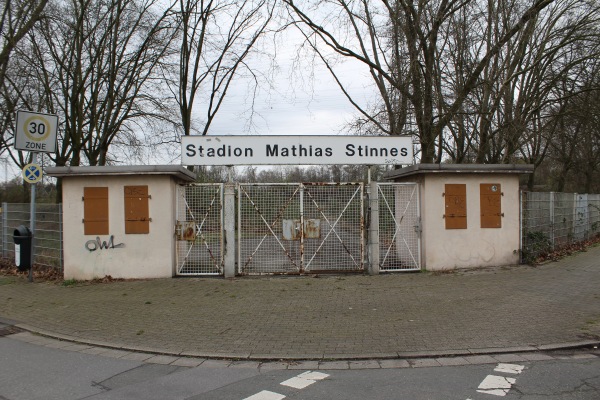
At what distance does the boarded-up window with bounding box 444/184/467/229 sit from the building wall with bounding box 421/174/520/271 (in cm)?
10

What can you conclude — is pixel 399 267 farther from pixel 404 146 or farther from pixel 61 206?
pixel 61 206

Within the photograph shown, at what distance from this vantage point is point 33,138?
10656 mm

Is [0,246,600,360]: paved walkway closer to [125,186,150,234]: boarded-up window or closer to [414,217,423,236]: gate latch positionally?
[414,217,423,236]: gate latch

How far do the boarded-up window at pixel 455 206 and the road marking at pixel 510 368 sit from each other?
587cm

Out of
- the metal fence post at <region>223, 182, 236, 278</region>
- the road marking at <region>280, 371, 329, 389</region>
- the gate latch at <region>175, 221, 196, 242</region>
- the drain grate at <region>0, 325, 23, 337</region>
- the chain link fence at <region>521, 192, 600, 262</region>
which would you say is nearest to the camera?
the road marking at <region>280, 371, 329, 389</region>

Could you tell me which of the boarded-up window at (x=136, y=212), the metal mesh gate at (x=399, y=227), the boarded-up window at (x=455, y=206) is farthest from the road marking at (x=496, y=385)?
the boarded-up window at (x=136, y=212)

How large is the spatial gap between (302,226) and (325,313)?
3353 millimetres

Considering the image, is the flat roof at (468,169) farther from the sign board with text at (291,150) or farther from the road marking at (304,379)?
the road marking at (304,379)

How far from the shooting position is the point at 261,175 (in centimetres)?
1565

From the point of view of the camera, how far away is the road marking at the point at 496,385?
4137mm

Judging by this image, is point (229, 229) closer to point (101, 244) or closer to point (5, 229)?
point (101, 244)

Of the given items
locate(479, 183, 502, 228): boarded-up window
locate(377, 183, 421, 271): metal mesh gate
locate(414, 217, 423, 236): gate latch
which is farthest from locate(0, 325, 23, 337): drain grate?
locate(479, 183, 502, 228): boarded-up window

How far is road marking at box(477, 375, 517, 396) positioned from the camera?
4137 millimetres

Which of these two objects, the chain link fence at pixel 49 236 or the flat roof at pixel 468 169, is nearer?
the flat roof at pixel 468 169
